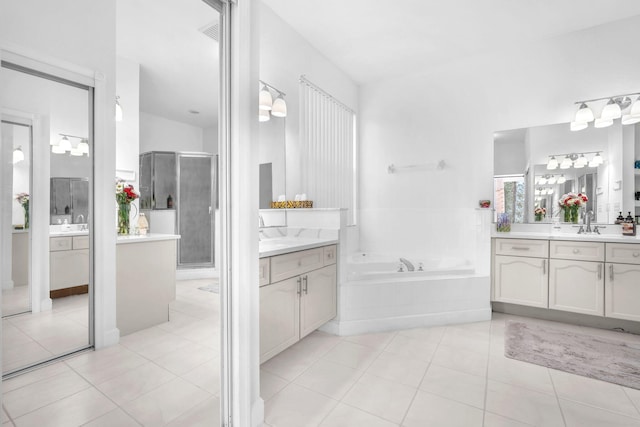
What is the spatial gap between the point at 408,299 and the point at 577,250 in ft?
5.32

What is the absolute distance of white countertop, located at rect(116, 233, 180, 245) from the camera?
3.84 ft

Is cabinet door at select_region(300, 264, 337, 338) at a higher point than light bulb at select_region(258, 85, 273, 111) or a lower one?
lower

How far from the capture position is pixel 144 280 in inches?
49.7

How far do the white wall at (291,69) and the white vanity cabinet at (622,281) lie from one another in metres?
2.87

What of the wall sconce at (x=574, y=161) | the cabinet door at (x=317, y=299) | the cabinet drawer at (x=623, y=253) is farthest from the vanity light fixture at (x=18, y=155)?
the wall sconce at (x=574, y=161)

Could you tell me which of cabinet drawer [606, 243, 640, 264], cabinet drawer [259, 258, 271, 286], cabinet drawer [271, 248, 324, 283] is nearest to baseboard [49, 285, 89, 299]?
cabinet drawer [259, 258, 271, 286]

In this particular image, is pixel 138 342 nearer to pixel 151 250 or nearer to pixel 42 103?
pixel 151 250

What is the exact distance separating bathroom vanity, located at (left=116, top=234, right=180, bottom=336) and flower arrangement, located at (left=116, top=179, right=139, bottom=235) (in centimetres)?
4

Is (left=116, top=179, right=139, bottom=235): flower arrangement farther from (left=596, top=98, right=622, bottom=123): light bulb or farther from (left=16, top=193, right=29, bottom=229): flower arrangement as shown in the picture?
(left=596, top=98, right=622, bottom=123): light bulb

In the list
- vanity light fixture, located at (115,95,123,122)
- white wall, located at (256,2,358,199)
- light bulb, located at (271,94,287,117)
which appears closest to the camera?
vanity light fixture, located at (115,95,123,122)

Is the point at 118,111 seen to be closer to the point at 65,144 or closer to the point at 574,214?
the point at 65,144

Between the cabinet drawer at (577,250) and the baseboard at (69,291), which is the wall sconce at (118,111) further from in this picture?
the cabinet drawer at (577,250)

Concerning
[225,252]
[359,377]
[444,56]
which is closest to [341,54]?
[444,56]

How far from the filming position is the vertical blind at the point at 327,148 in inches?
138
